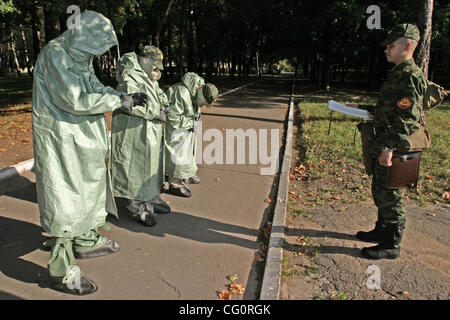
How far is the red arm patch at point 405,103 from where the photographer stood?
11.1 feet

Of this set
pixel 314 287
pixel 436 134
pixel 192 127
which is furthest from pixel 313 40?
pixel 314 287

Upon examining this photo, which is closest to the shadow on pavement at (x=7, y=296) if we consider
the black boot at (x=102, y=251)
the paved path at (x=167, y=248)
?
the paved path at (x=167, y=248)

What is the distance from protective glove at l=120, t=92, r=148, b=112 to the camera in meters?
3.22

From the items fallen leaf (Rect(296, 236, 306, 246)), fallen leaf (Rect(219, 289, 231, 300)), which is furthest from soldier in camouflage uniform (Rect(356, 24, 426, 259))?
fallen leaf (Rect(219, 289, 231, 300))

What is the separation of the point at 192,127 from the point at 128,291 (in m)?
2.88

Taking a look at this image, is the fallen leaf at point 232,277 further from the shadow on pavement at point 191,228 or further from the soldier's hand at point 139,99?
the soldier's hand at point 139,99

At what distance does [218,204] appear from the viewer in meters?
5.48

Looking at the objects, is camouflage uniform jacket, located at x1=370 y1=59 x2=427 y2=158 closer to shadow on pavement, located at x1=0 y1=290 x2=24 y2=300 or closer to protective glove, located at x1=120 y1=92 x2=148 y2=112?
protective glove, located at x1=120 y1=92 x2=148 y2=112

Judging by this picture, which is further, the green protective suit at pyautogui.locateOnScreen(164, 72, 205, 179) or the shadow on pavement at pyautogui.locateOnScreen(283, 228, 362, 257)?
the green protective suit at pyautogui.locateOnScreen(164, 72, 205, 179)

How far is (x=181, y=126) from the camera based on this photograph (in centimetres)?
534

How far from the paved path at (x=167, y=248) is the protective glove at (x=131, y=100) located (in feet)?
5.34

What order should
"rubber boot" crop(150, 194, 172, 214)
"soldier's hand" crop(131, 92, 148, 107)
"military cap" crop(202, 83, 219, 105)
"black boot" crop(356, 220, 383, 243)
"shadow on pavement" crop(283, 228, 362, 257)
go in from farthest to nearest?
"military cap" crop(202, 83, 219, 105), "rubber boot" crop(150, 194, 172, 214), "black boot" crop(356, 220, 383, 243), "shadow on pavement" crop(283, 228, 362, 257), "soldier's hand" crop(131, 92, 148, 107)

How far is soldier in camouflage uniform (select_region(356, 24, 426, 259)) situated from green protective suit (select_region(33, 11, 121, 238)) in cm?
265
